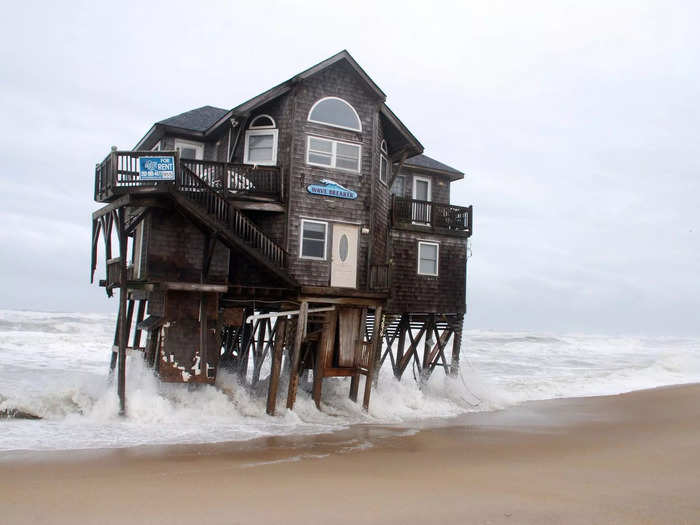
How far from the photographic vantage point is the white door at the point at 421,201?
81.3ft

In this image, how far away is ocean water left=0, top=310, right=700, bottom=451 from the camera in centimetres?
1591

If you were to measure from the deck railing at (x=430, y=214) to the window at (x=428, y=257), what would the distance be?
759mm

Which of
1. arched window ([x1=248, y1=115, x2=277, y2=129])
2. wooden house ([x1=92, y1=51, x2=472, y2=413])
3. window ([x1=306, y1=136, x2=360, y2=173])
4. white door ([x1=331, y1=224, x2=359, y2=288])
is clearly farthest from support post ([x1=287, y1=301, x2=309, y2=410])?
arched window ([x1=248, y1=115, x2=277, y2=129])

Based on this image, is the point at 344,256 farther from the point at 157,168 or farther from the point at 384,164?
the point at 157,168

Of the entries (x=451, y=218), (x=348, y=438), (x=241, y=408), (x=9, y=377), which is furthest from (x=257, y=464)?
(x=9, y=377)

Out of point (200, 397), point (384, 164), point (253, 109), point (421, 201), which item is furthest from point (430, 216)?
point (200, 397)

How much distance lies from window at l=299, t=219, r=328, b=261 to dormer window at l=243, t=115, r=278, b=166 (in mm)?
2193

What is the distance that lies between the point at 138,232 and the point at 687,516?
15766 millimetres

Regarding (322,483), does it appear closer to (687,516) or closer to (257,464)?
(257,464)

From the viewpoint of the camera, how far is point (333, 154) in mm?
20016

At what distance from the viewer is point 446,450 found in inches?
603

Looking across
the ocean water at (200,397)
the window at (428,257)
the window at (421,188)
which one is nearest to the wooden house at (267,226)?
the ocean water at (200,397)

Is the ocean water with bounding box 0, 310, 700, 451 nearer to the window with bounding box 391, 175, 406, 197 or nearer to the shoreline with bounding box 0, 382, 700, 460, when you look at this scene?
the shoreline with bounding box 0, 382, 700, 460

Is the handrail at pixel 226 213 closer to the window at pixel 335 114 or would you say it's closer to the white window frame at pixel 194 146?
the white window frame at pixel 194 146
